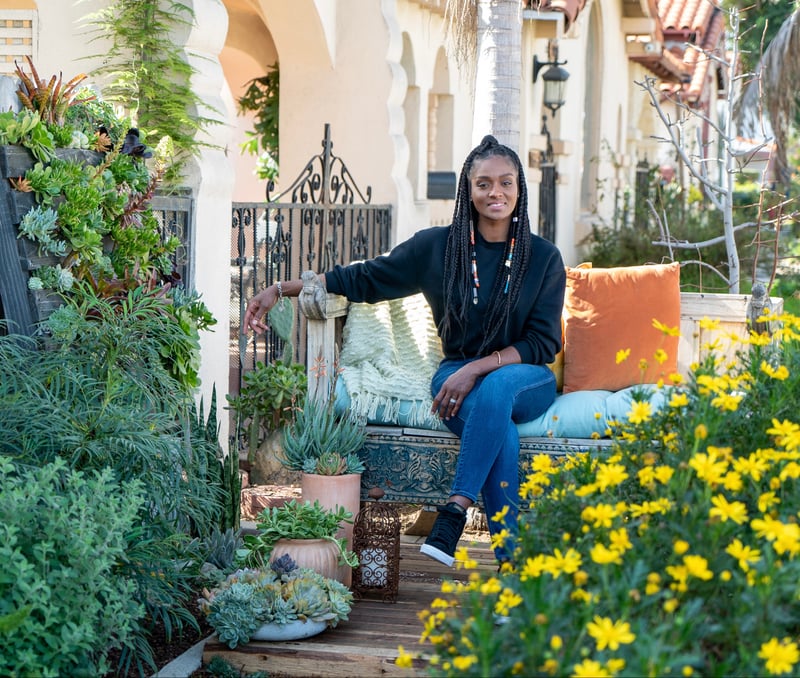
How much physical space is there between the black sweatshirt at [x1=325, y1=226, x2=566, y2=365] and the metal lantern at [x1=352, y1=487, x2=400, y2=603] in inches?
29.2

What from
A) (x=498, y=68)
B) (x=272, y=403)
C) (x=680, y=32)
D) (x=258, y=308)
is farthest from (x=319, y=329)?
(x=680, y=32)

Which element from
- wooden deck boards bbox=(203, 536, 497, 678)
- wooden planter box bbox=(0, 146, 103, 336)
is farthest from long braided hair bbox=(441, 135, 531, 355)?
wooden planter box bbox=(0, 146, 103, 336)

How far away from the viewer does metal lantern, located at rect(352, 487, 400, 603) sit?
4.04 m

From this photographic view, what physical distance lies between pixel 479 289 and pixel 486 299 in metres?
0.05

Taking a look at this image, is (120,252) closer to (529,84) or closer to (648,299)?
(648,299)

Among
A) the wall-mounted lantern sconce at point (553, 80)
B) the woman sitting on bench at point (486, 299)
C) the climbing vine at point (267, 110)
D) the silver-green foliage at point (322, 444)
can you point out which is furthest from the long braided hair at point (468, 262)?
the wall-mounted lantern sconce at point (553, 80)

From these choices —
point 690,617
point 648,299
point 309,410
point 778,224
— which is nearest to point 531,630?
point 690,617

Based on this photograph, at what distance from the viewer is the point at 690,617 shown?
2010 millimetres

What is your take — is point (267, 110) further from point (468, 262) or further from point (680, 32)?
point (680, 32)

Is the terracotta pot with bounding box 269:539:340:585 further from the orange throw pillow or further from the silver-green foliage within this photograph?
the orange throw pillow

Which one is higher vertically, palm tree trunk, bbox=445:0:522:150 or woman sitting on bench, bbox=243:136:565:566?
palm tree trunk, bbox=445:0:522:150

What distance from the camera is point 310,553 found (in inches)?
151

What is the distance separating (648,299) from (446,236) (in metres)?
0.91

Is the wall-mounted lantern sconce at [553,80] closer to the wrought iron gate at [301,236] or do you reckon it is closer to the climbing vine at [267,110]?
the climbing vine at [267,110]
